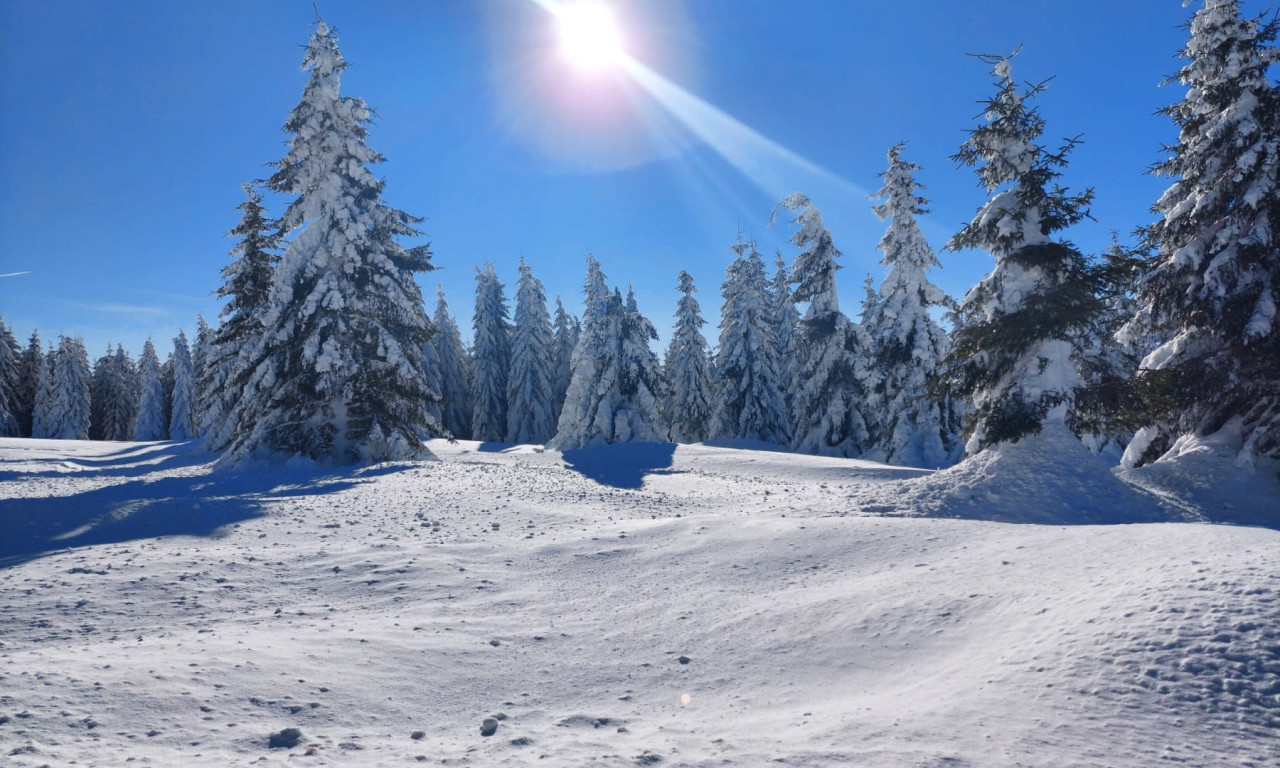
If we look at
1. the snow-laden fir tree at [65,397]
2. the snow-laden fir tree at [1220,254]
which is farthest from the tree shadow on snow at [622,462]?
the snow-laden fir tree at [65,397]

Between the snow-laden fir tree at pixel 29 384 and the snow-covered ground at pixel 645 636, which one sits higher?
the snow-laden fir tree at pixel 29 384

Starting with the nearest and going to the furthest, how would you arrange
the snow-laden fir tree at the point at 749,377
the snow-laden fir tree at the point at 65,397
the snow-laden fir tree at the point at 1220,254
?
the snow-laden fir tree at the point at 1220,254, the snow-laden fir tree at the point at 749,377, the snow-laden fir tree at the point at 65,397

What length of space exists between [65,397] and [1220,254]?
8237 cm

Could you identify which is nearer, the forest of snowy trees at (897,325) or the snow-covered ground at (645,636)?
the snow-covered ground at (645,636)

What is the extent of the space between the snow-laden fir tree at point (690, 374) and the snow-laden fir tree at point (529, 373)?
1064 cm

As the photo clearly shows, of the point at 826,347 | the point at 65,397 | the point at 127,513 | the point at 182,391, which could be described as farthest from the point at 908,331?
the point at 65,397

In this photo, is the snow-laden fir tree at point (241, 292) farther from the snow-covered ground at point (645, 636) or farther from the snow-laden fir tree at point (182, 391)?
the snow-laden fir tree at point (182, 391)

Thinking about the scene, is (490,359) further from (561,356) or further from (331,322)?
(331,322)

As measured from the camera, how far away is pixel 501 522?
10.3 meters

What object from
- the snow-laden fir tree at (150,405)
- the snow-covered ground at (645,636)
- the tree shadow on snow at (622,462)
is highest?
the snow-laden fir tree at (150,405)

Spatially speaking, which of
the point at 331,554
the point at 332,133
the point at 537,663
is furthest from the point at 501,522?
the point at 332,133

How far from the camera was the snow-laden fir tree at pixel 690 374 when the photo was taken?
127ft

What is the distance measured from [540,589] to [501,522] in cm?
346

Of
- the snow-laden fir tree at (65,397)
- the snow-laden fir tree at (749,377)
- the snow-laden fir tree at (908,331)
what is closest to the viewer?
the snow-laden fir tree at (908,331)
